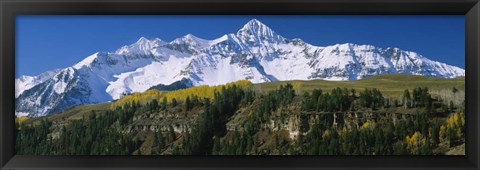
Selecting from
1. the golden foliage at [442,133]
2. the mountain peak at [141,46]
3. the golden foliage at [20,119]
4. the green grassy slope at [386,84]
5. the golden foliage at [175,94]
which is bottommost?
the golden foliage at [442,133]

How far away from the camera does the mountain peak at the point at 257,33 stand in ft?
8.51

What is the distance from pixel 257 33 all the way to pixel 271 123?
41 centimetres

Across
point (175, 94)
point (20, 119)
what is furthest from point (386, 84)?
point (20, 119)

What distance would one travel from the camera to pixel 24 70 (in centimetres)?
261

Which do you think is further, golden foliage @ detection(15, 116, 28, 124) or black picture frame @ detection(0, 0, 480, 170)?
golden foliage @ detection(15, 116, 28, 124)

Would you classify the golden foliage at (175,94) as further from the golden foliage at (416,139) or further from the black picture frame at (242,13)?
the golden foliage at (416,139)

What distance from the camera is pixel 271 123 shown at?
262 cm

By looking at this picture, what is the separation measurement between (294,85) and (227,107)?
32 cm

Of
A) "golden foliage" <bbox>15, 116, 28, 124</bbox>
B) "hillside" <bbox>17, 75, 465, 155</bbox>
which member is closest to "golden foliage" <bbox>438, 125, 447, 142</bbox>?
"hillside" <bbox>17, 75, 465, 155</bbox>

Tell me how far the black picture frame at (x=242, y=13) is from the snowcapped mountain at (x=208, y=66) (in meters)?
0.14

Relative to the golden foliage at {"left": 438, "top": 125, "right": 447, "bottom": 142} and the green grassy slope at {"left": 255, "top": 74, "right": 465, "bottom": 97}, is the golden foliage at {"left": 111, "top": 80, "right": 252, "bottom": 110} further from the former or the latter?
the golden foliage at {"left": 438, "top": 125, "right": 447, "bottom": 142}

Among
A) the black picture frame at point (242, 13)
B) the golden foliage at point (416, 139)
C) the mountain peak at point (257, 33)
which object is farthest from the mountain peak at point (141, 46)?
the golden foliage at point (416, 139)

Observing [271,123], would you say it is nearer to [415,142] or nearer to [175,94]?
[175,94]

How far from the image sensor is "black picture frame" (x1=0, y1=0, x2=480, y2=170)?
2447 mm
